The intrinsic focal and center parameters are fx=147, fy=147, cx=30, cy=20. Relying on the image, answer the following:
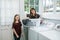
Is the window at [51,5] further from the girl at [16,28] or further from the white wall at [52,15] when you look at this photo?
the girl at [16,28]

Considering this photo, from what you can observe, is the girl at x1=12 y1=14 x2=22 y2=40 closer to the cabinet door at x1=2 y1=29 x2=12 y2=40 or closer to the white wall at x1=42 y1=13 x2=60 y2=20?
the cabinet door at x1=2 y1=29 x2=12 y2=40

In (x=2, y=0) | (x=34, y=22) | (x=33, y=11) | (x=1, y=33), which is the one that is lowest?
(x=1, y=33)

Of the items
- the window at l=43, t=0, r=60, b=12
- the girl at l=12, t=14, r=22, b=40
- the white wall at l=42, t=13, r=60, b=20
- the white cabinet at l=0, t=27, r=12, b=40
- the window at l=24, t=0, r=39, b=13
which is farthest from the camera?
the window at l=24, t=0, r=39, b=13

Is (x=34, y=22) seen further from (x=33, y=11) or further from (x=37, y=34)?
(x=37, y=34)

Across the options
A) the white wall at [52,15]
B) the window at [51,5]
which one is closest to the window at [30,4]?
the window at [51,5]

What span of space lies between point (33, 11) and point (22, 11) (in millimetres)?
346

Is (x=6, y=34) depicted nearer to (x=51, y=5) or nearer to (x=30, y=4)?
(x=30, y=4)

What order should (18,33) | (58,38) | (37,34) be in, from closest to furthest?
(58,38), (37,34), (18,33)

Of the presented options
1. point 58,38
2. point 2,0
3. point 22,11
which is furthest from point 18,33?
point 58,38

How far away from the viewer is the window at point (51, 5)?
13.2 feet

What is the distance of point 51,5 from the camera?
4.35 metres

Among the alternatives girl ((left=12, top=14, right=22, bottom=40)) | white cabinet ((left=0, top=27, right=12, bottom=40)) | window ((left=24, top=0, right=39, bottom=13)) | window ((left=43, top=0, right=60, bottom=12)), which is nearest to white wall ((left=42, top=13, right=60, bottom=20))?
window ((left=43, top=0, right=60, bottom=12))

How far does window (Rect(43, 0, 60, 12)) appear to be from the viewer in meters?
4.03

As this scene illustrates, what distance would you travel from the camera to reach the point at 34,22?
4.04m
